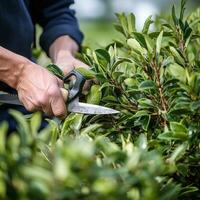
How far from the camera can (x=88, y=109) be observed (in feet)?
6.49

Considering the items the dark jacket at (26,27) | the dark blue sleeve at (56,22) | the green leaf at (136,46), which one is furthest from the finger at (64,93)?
the dark blue sleeve at (56,22)

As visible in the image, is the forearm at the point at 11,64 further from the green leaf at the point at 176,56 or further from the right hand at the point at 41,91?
the green leaf at the point at 176,56

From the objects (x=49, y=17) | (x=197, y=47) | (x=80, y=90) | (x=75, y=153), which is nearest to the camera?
(x=75, y=153)

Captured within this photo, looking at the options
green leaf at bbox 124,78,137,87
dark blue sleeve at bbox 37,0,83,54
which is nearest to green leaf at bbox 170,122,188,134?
green leaf at bbox 124,78,137,87

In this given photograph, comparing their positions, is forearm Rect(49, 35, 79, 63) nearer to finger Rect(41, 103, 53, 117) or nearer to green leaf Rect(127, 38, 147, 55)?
finger Rect(41, 103, 53, 117)

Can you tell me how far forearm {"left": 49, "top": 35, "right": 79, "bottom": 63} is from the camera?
2735 millimetres

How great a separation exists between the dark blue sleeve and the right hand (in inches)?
35.0

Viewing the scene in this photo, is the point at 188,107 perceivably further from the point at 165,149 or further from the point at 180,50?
the point at 180,50

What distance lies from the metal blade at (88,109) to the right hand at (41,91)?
3 centimetres

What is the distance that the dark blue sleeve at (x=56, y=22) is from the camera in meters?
2.95

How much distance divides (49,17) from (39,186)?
1.96 meters

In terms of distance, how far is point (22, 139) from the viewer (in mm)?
1277

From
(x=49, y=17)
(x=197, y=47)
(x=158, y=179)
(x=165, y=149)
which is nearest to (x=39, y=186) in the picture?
(x=158, y=179)

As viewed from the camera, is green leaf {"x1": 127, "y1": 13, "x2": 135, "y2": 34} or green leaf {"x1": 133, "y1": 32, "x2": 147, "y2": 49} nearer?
green leaf {"x1": 133, "y1": 32, "x2": 147, "y2": 49}
